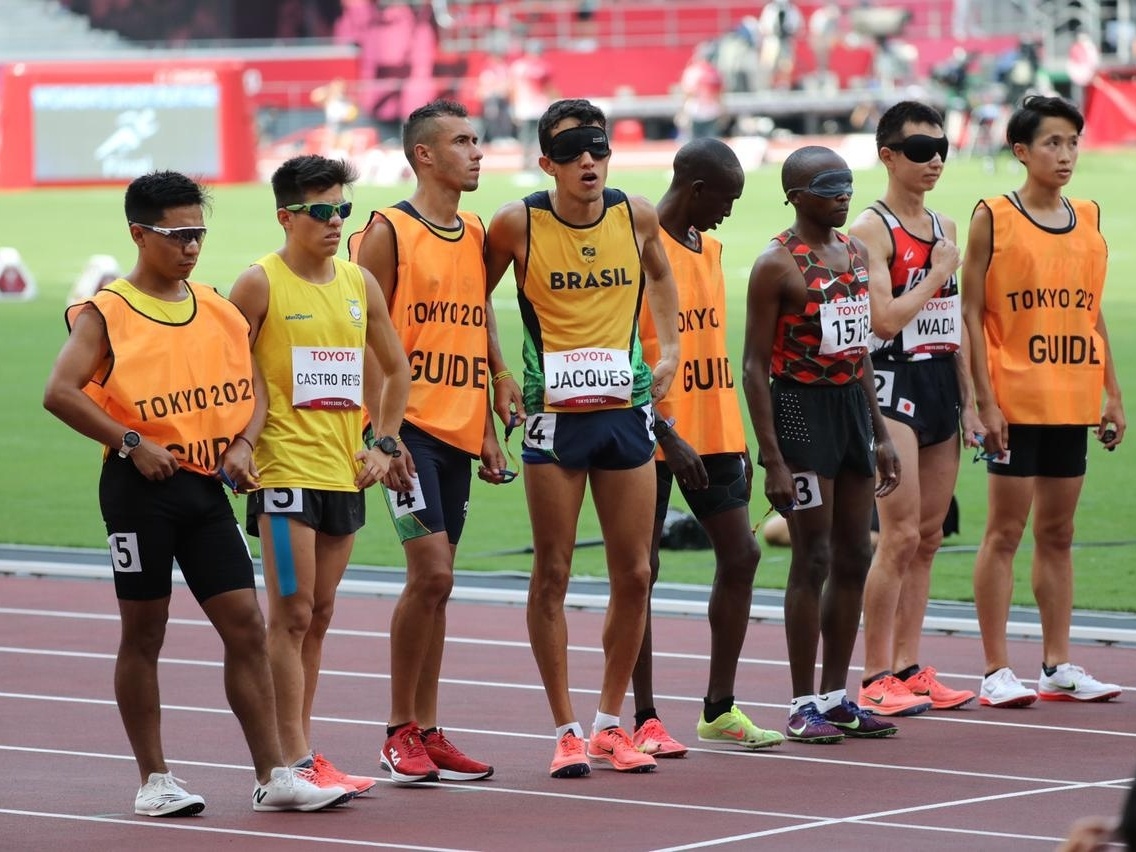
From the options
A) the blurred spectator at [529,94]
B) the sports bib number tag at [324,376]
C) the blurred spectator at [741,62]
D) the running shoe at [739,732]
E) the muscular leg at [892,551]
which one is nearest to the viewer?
the sports bib number tag at [324,376]

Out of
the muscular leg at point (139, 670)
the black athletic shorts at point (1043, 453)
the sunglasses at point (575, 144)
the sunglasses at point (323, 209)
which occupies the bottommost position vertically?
the muscular leg at point (139, 670)

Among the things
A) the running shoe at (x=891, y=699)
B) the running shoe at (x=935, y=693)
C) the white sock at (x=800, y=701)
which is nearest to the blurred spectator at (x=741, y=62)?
the running shoe at (x=935, y=693)

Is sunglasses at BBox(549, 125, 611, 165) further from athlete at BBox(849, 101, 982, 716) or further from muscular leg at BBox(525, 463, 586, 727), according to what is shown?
athlete at BBox(849, 101, 982, 716)

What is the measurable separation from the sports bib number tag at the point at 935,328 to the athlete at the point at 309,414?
7.66 ft

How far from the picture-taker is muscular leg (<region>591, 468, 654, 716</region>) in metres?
7.61

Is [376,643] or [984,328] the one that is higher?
[984,328]

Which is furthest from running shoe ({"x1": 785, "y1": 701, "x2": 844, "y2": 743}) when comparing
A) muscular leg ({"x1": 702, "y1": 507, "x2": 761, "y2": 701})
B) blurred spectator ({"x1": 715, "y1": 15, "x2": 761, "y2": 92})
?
blurred spectator ({"x1": 715, "y1": 15, "x2": 761, "y2": 92})

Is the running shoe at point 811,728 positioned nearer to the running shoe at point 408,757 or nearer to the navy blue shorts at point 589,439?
the navy blue shorts at point 589,439

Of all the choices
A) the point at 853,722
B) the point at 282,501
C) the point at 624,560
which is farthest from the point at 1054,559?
the point at 282,501

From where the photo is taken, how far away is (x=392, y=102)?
57594mm

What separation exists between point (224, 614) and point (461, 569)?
537cm

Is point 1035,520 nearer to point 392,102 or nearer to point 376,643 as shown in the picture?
point 376,643

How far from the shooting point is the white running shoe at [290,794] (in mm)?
6898

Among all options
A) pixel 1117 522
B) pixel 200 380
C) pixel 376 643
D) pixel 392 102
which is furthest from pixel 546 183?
pixel 200 380
